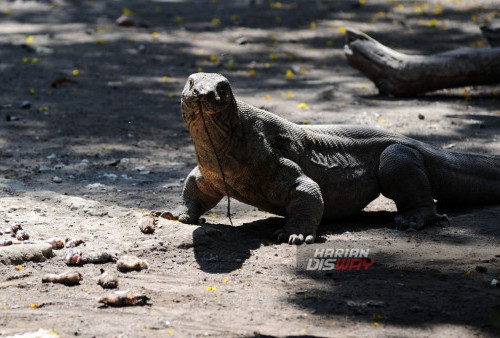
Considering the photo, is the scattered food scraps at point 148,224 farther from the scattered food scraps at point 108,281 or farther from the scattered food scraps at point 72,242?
the scattered food scraps at point 108,281

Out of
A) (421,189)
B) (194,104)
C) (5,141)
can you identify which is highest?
(194,104)

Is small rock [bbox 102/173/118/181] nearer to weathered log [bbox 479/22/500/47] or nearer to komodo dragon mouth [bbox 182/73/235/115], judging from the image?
komodo dragon mouth [bbox 182/73/235/115]

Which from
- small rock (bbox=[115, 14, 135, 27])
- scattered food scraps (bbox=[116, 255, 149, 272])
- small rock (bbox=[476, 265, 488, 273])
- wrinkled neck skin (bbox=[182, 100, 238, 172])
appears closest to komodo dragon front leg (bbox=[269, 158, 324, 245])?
wrinkled neck skin (bbox=[182, 100, 238, 172])

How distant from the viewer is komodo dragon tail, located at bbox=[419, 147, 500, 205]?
6.66 m

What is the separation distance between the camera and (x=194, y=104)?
5262 mm

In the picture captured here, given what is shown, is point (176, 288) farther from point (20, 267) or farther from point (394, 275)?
point (394, 275)

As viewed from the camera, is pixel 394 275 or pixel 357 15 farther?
pixel 357 15

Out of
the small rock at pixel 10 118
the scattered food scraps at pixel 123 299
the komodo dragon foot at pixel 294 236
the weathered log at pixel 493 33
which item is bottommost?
the small rock at pixel 10 118

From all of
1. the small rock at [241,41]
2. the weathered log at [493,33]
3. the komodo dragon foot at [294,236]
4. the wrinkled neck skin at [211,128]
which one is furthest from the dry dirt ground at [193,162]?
the weathered log at [493,33]

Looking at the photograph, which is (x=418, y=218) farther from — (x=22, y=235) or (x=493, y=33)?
(x=493, y=33)

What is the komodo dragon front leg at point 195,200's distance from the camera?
6219 millimetres

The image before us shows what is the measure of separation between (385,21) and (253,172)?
11060 mm

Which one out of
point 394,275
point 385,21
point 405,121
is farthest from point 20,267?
point 385,21

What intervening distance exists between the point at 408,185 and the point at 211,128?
1.89m
